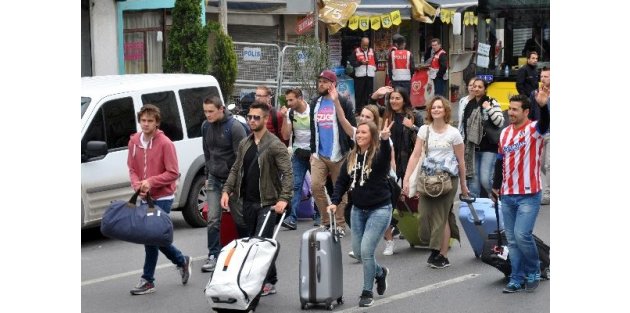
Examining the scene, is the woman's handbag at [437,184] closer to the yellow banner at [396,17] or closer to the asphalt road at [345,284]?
the asphalt road at [345,284]

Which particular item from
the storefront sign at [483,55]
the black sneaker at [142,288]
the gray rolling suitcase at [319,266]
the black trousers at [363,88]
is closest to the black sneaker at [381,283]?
the gray rolling suitcase at [319,266]

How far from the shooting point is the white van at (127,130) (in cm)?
1299

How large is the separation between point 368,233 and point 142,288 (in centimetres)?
222

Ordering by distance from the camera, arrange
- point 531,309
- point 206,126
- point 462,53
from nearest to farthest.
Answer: point 531,309 < point 206,126 < point 462,53

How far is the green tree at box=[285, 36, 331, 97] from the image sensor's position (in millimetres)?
24906

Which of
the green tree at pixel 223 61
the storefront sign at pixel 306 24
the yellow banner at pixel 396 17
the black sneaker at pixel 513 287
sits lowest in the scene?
the black sneaker at pixel 513 287

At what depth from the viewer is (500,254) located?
10930 mm

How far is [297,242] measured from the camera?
13.5 metres

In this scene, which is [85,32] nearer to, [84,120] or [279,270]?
[84,120]

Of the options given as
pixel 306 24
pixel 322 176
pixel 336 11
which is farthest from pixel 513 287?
pixel 336 11

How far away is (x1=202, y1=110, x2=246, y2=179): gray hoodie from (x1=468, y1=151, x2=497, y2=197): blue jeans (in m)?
3.19

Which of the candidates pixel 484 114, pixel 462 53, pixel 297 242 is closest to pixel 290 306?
pixel 297 242

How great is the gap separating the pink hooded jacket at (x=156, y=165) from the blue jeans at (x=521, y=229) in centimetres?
290

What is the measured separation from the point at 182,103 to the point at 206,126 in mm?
2141
